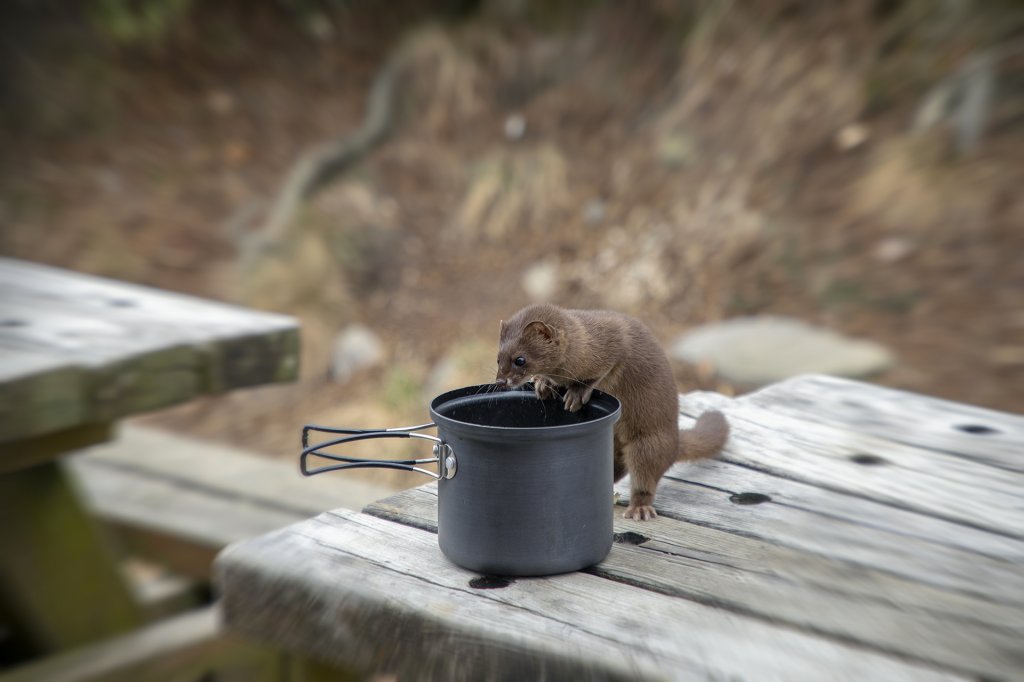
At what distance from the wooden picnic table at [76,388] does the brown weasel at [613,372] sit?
2.96ft

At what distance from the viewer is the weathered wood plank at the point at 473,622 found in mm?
1237

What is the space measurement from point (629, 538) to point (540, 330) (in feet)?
1.16

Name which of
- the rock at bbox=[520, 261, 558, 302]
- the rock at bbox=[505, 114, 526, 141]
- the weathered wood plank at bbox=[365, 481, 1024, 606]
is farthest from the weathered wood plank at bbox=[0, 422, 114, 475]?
the rock at bbox=[505, 114, 526, 141]

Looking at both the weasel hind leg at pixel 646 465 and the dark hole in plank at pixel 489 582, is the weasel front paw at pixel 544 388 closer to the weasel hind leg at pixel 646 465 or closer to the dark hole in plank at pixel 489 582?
the weasel hind leg at pixel 646 465

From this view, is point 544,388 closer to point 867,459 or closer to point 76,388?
point 867,459

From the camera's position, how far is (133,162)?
7.64 m

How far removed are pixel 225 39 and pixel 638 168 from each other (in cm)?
379

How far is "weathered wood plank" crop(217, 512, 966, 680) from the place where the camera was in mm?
1237

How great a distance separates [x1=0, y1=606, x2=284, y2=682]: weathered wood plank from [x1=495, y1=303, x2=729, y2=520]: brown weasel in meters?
1.26

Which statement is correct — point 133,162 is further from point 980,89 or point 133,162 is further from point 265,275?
point 980,89

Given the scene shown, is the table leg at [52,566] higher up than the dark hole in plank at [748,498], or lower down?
lower down

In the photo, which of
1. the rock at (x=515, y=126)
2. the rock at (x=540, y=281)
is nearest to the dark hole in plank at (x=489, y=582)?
the rock at (x=540, y=281)

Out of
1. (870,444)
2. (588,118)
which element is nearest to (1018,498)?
(870,444)

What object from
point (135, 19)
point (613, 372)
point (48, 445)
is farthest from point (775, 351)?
point (135, 19)
